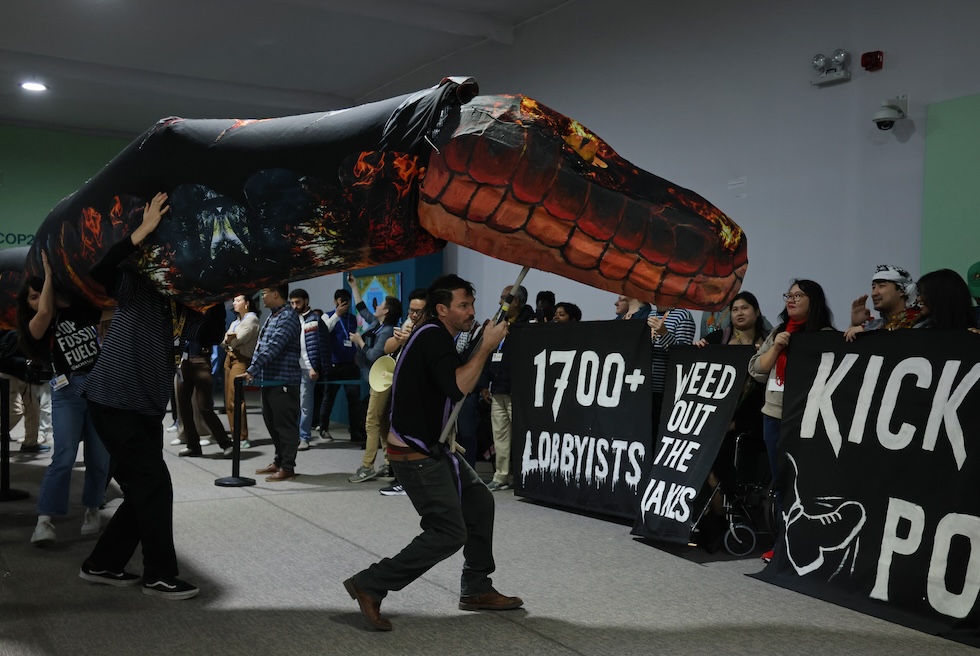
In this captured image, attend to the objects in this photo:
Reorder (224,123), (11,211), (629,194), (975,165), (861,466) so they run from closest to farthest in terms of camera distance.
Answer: (629,194) → (224,123) → (861,466) → (975,165) → (11,211)

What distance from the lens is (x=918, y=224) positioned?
6.70m

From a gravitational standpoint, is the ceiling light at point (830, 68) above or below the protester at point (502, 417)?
above

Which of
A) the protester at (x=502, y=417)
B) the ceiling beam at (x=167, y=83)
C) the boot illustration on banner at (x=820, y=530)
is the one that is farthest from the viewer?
the ceiling beam at (x=167, y=83)

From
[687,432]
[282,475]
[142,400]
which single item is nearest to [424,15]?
[282,475]

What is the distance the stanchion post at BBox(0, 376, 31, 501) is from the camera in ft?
23.1

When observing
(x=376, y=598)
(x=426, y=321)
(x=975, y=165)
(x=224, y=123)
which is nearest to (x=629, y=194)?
(x=426, y=321)

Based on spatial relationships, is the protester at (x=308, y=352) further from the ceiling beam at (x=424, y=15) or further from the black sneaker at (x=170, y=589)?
the black sneaker at (x=170, y=589)

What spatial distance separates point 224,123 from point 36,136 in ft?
48.1

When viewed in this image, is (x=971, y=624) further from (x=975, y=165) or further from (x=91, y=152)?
(x=91, y=152)

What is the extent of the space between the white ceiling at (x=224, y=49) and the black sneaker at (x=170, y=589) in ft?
23.8

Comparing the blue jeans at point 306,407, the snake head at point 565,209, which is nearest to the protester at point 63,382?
the snake head at point 565,209

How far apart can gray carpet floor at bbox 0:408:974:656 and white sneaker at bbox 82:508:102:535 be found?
0.09m

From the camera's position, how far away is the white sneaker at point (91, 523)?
602cm

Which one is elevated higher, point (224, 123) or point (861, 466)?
point (224, 123)
